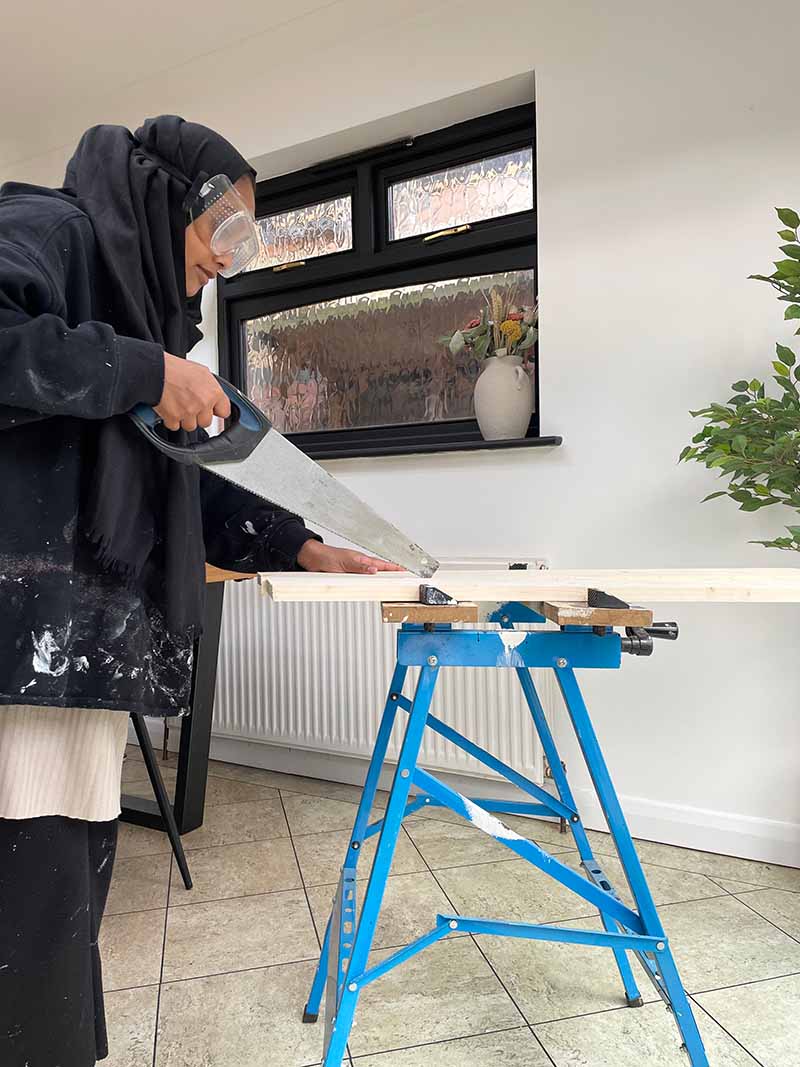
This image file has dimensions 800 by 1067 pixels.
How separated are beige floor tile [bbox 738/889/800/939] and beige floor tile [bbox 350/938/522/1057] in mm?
674

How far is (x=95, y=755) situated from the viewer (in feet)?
2.84

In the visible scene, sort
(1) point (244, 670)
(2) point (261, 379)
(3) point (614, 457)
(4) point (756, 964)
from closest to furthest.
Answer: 1. (4) point (756, 964)
2. (3) point (614, 457)
3. (1) point (244, 670)
4. (2) point (261, 379)

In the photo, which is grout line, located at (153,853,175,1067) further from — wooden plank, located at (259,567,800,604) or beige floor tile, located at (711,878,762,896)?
beige floor tile, located at (711,878,762,896)

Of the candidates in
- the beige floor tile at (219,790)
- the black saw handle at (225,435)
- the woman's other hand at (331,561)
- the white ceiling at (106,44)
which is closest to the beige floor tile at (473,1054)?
the woman's other hand at (331,561)

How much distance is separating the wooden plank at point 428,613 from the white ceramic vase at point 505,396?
139 centimetres

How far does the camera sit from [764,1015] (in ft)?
4.17

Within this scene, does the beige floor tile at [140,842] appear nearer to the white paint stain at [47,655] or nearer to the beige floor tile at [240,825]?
the beige floor tile at [240,825]

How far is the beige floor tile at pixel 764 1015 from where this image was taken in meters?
1.18

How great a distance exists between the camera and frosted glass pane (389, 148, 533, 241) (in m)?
2.40

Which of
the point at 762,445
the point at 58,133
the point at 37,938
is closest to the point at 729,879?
the point at 762,445

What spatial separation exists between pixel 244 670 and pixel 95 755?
1777 mm

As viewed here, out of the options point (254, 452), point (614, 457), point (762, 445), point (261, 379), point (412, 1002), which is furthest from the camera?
point (261, 379)

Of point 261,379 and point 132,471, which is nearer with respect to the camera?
point 132,471

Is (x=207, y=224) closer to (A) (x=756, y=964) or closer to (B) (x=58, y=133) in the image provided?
(A) (x=756, y=964)
